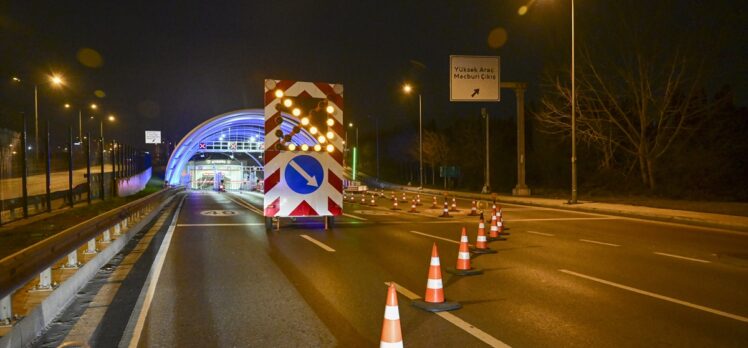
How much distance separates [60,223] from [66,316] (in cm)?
1460

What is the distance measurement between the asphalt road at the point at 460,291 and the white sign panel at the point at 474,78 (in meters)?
16.9

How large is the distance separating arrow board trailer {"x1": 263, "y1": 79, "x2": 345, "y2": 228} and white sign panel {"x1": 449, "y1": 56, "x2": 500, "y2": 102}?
54.7 feet

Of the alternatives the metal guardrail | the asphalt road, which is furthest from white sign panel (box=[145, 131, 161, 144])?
the metal guardrail

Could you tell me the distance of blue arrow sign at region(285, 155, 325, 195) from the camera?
15.7 metres

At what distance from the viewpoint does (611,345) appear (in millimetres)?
5949

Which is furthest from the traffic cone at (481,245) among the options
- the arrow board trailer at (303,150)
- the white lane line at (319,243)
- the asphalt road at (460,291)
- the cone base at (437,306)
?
the cone base at (437,306)

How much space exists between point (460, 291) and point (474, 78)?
2447 centimetres

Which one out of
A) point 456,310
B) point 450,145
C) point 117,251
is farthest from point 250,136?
point 456,310

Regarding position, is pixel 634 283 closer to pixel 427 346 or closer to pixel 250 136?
pixel 427 346

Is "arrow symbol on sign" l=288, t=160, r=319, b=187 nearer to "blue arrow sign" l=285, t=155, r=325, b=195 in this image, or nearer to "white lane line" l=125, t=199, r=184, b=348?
"blue arrow sign" l=285, t=155, r=325, b=195

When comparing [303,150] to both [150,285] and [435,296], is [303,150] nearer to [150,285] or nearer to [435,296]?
[150,285]

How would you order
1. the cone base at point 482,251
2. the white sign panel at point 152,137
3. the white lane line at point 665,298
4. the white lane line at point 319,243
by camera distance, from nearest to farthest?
1. the white lane line at point 665,298
2. the cone base at point 482,251
3. the white lane line at point 319,243
4. the white sign panel at point 152,137

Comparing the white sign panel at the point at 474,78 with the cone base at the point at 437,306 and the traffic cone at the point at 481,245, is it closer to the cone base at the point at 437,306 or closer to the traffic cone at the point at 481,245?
the traffic cone at the point at 481,245

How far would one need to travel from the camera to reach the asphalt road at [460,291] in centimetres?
633
